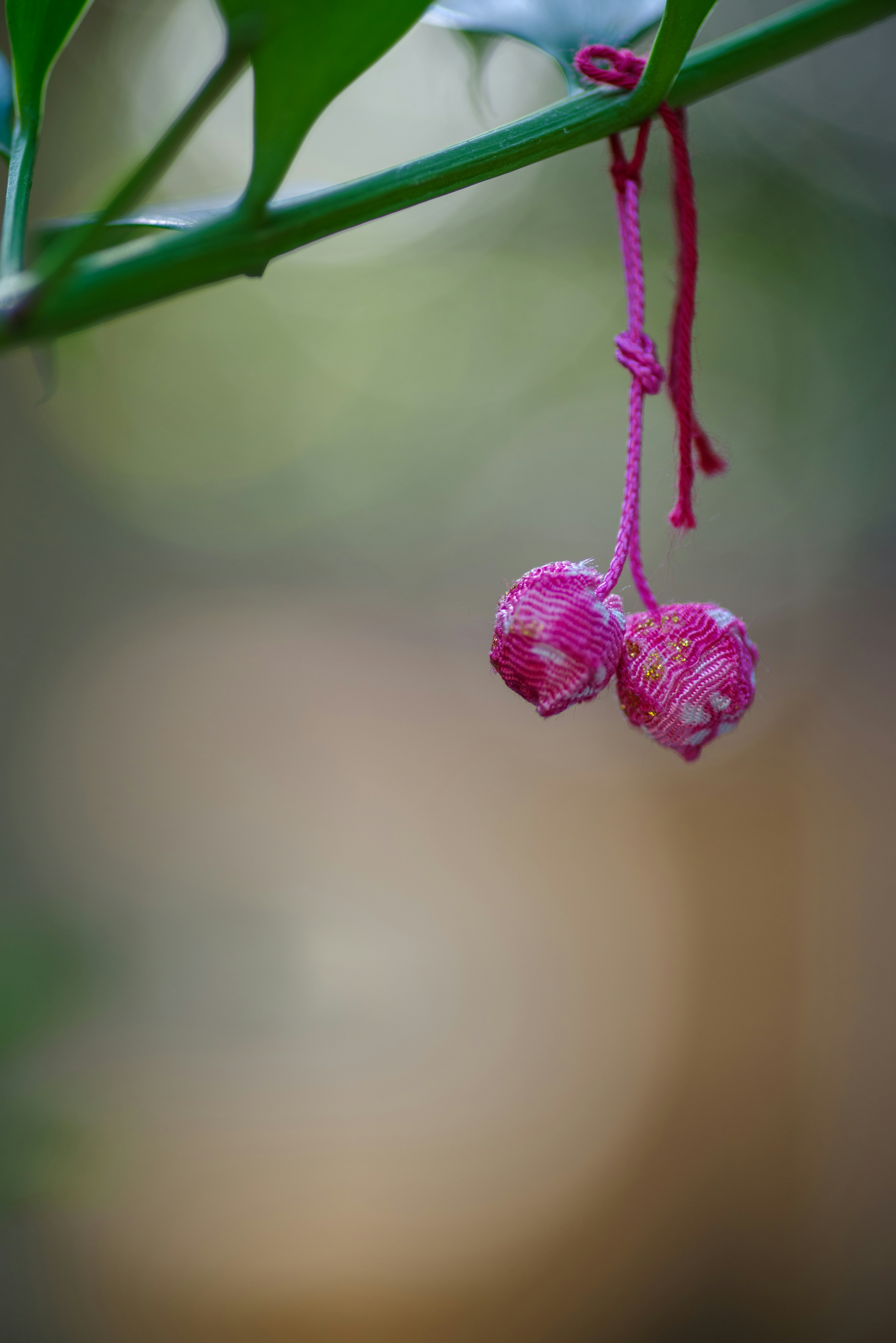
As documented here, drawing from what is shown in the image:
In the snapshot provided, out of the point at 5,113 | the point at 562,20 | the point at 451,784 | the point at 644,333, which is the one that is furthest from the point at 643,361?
the point at 451,784

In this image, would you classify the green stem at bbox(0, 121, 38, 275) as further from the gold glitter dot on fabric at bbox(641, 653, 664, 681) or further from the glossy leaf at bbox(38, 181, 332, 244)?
the gold glitter dot on fabric at bbox(641, 653, 664, 681)

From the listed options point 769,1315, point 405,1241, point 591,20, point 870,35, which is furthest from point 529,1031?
point 870,35

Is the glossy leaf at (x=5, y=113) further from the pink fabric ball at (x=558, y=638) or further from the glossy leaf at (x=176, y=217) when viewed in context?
the pink fabric ball at (x=558, y=638)

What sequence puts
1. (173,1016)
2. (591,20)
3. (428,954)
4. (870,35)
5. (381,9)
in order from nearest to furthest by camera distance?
1. (381,9)
2. (591,20)
3. (870,35)
4. (173,1016)
5. (428,954)

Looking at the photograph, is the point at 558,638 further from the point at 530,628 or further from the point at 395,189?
the point at 395,189

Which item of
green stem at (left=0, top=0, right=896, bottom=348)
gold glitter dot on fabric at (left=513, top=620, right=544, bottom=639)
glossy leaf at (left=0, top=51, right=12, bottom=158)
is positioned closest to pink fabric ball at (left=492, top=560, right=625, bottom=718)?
gold glitter dot on fabric at (left=513, top=620, right=544, bottom=639)

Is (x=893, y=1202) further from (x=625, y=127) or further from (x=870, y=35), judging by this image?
A: (x=870, y=35)
